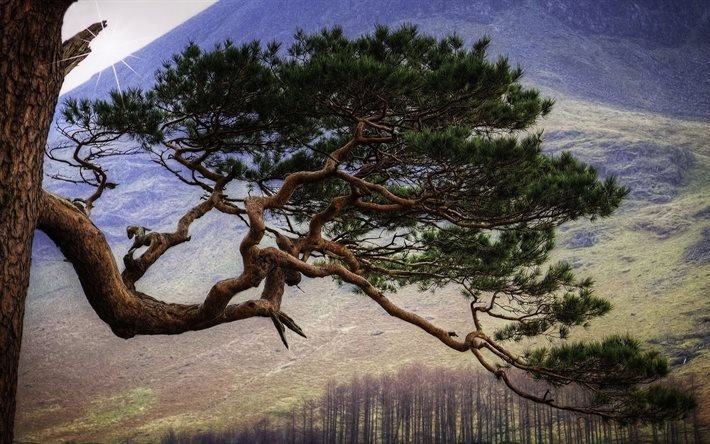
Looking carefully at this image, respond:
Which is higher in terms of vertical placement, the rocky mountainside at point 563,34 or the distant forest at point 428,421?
the rocky mountainside at point 563,34

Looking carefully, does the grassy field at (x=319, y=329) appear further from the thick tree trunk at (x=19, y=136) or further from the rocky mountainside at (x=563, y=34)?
the thick tree trunk at (x=19, y=136)

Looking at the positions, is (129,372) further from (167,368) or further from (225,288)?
(225,288)

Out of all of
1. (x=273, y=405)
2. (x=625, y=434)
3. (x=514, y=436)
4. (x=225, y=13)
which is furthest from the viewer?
(x=225, y=13)

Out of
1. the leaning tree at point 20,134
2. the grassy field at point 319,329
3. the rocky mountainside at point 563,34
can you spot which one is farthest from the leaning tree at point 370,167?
the rocky mountainside at point 563,34

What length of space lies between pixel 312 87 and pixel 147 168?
97.2m

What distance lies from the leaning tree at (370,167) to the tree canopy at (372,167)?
2 cm

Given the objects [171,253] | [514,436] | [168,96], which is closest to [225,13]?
[171,253]

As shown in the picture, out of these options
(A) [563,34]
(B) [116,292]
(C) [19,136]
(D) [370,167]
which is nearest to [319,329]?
(D) [370,167]

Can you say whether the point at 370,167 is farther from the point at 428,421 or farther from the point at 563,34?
the point at 563,34

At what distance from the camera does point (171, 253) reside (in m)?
82.7

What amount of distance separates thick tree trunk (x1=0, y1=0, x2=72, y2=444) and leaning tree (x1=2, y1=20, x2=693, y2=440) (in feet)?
2.79

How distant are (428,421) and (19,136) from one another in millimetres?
41583

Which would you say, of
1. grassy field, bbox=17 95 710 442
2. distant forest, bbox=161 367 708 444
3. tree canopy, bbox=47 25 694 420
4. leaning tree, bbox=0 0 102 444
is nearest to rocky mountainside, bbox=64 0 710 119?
grassy field, bbox=17 95 710 442

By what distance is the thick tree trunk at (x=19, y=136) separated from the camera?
312 cm
